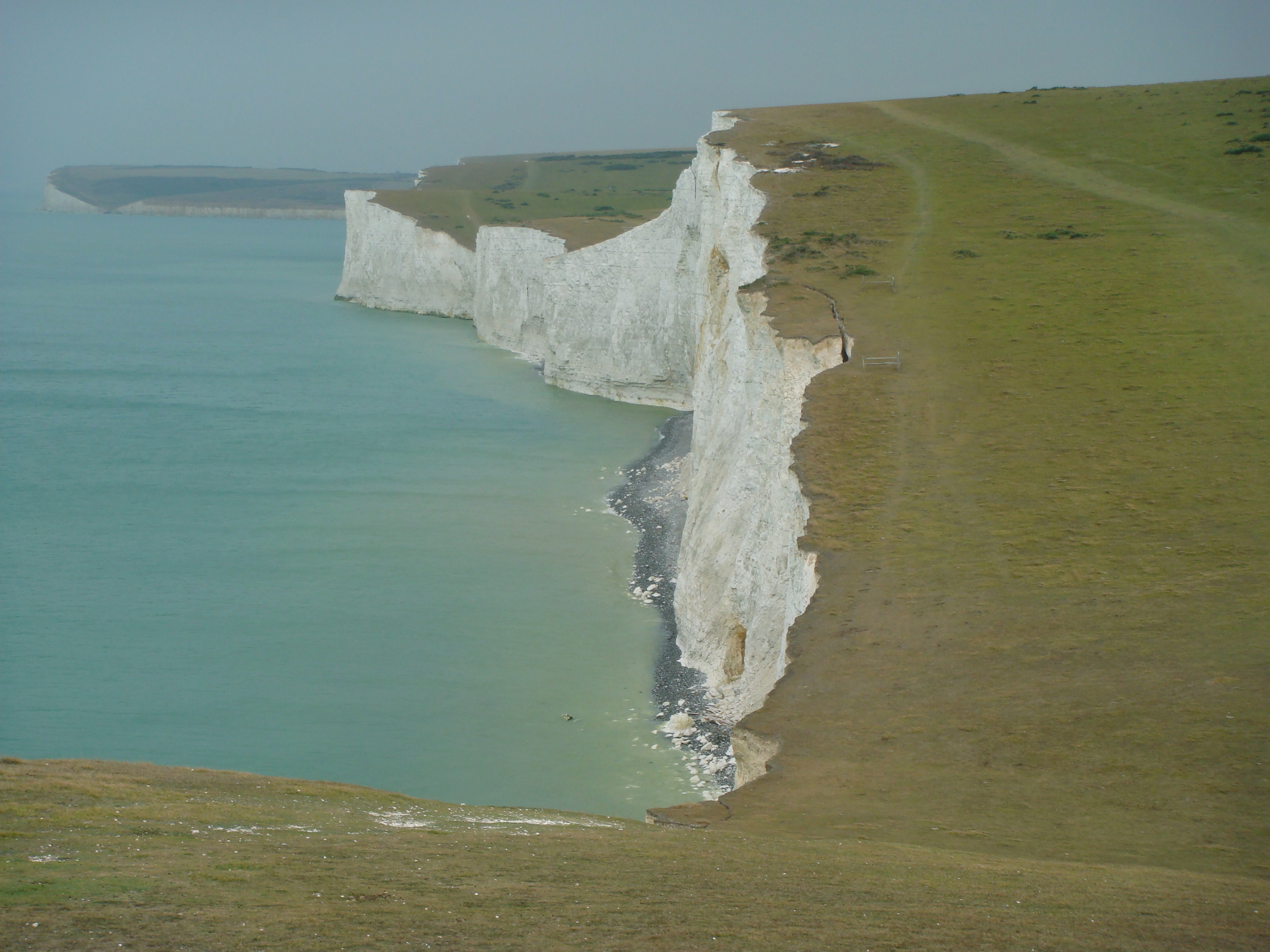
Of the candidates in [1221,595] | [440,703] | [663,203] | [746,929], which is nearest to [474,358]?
[663,203]

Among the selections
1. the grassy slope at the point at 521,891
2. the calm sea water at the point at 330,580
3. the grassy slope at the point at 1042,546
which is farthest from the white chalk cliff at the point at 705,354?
the grassy slope at the point at 521,891

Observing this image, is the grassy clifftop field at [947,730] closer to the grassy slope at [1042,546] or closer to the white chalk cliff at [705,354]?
the grassy slope at [1042,546]

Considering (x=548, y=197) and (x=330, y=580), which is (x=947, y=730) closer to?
(x=330, y=580)

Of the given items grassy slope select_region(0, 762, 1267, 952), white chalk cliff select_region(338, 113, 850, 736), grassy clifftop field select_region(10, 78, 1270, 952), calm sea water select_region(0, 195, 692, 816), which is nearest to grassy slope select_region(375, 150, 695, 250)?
white chalk cliff select_region(338, 113, 850, 736)

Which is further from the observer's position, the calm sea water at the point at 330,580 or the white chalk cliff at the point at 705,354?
the calm sea water at the point at 330,580

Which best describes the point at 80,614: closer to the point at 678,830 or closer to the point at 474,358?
the point at 678,830

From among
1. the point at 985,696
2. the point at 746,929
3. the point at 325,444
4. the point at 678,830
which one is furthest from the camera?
the point at 325,444

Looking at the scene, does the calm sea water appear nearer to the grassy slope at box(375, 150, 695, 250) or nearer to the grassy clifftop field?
the grassy clifftop field
